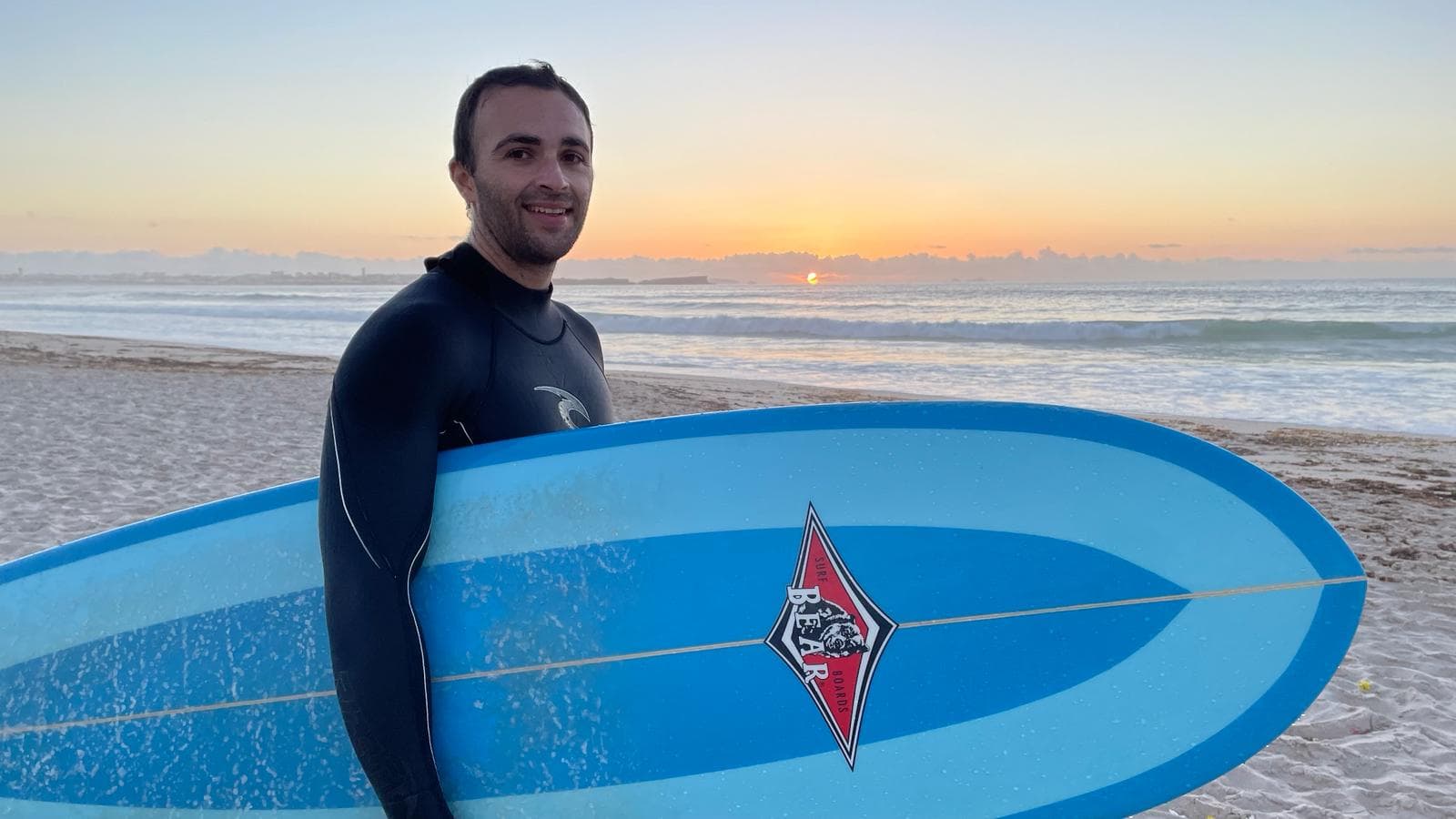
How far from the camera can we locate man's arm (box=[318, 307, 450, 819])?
1276 millimetres

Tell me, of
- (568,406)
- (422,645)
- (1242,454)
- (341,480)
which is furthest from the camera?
(1242,454)

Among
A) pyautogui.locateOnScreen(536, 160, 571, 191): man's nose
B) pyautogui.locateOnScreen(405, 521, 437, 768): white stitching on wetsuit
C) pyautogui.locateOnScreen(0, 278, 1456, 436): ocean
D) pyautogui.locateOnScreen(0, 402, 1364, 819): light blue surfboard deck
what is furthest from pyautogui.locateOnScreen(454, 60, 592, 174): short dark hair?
pyautogui.locateOnScreen(0, 278, 1456, 436): ocean

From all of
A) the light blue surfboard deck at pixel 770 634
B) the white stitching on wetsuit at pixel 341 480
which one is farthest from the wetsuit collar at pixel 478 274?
the white stitching on wetsuit at pixel 341 480

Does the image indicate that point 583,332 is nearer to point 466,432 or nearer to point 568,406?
point 568,406

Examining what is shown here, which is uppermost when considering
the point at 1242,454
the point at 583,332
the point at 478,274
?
the point at 478,274

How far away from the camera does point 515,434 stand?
1.59 meters

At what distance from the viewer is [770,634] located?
1.58m

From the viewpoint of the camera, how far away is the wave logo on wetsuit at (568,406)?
169 centimetres

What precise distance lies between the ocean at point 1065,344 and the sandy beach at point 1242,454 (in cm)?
187

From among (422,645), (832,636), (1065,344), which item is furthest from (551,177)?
(1065,344)

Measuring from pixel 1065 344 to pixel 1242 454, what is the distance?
11273 millimetres

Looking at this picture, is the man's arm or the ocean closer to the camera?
the man's arm

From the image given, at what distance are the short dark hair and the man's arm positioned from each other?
0.40 meters

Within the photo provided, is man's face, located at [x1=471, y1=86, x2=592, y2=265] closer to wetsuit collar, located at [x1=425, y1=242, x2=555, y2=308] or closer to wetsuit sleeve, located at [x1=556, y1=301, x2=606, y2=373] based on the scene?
wetsuit collar, located at [x1=425, y1=242, x2=555, y2=308]
